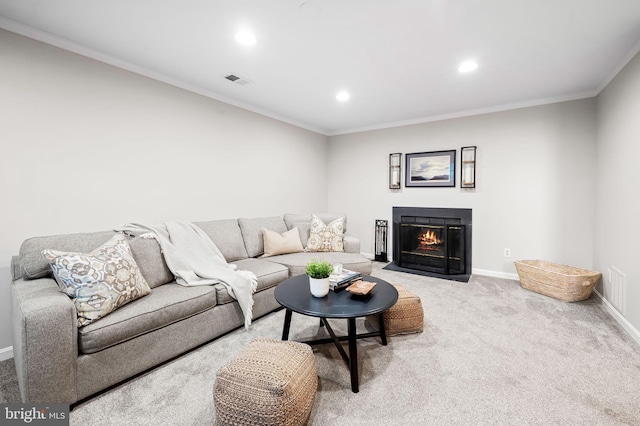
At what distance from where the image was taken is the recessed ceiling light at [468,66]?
2779 millimetres

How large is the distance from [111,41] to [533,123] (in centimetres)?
486

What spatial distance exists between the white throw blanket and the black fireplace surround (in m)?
2.84

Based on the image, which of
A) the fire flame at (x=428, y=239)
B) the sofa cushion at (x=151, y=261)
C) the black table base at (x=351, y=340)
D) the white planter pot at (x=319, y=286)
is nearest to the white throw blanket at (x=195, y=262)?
the sofa cushion at (x=151, y=261)

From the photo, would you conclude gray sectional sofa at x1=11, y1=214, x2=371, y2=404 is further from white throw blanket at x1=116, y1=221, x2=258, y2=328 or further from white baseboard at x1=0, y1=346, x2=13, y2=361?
white baseboard at x1=0, y1=346, x2=13, y2=361

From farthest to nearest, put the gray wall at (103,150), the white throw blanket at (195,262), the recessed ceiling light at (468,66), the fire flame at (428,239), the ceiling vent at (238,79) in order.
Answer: the fire flame at (428,239) < the ceiling vent at (238,79) < the recessed ceiling light at (468,66) < the white throw blanket at (195,262) < the gray wall at (103,150)

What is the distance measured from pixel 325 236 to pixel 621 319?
3.10m

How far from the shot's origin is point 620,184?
9.09 ft

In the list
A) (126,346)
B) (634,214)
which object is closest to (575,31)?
(634,214)

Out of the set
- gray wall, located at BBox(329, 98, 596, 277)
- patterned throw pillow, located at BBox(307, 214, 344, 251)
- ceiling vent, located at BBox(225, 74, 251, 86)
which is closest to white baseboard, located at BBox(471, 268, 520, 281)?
gray wall, located at BBox(329, 98, 596, 277)

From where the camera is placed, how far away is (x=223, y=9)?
200 cm

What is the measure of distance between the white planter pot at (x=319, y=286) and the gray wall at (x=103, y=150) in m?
2.02

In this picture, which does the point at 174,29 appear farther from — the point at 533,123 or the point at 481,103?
the point at 533,123

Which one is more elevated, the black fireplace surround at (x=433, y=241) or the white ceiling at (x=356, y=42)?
the white ceiling at (x=356, y=42)

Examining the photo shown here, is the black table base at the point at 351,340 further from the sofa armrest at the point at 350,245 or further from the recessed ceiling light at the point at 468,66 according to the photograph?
the recessed ceiling light at the point at 468,66
